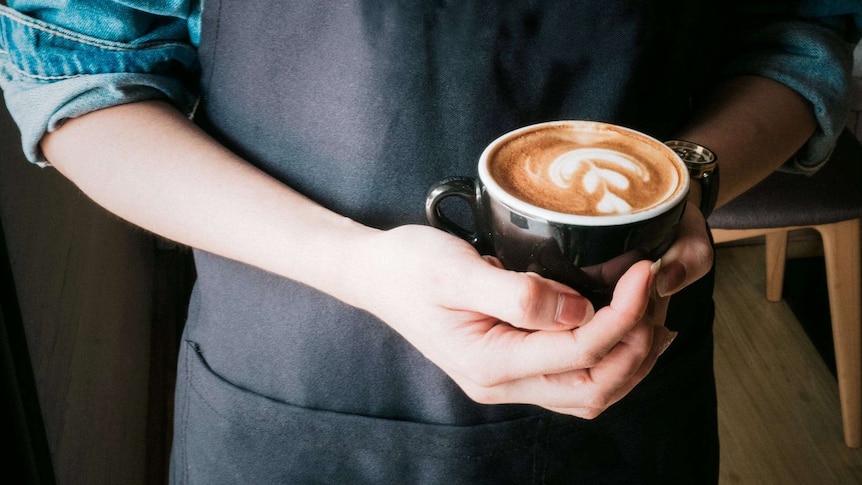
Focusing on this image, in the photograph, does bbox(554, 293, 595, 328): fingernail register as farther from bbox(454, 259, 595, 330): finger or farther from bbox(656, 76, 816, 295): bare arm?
bbox(656, 76, 816, 295): bare arm

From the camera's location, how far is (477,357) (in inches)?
20.6

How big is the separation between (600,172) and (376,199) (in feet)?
0.67

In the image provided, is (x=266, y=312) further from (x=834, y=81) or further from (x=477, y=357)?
(x=834, y=81)

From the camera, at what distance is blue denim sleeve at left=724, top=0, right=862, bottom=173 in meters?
0.74

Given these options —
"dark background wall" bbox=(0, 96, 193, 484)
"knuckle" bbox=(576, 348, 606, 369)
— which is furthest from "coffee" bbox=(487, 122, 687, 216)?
"dark background wall" bbox=(0, 96, 193, 484)

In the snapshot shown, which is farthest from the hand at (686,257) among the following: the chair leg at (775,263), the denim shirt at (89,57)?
the chair leg at (775,263)

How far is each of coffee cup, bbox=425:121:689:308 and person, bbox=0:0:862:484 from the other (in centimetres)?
3

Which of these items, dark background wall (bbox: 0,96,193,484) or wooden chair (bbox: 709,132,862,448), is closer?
dark background wall (bbox: 0,96,193,484)

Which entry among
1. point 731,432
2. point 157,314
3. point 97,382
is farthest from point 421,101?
point 157,314

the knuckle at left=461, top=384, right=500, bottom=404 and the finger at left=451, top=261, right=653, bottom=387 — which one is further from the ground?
the finger at left=451, top=261, right=653, bottom=387

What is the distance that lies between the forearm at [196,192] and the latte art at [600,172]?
177mm

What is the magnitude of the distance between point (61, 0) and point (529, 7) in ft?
1.33

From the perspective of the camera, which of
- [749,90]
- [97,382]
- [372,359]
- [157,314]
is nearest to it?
[372,359]

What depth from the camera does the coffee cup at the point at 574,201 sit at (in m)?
0.48
